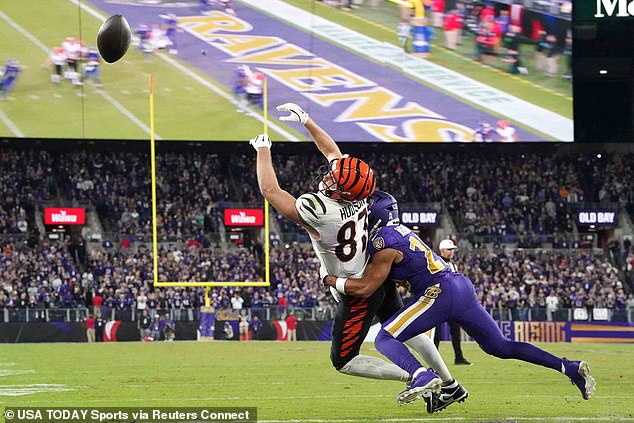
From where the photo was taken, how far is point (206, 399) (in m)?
9.92

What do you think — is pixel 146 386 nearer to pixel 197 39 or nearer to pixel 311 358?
pixel 311 358

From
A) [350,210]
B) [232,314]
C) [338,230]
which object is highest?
[350,210]

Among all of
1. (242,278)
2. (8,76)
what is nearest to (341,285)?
(242,278)

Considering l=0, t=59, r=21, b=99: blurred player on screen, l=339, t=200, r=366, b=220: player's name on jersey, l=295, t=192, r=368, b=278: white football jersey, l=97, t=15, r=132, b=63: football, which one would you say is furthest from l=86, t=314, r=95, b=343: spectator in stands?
l=339, t=200, r=366, b=220: player's name on jersey

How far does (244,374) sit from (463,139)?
63.7ft

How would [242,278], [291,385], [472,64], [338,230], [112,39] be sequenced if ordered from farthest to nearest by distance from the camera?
[472,64]
[242,278]
[112,39]
[291,385]
[338,230]

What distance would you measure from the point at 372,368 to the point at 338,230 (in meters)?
1.17

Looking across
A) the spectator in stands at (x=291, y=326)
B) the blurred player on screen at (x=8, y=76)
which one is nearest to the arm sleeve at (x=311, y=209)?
the spectator in stands at (x=291, y=326)

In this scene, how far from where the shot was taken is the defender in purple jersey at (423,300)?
753 centimetres

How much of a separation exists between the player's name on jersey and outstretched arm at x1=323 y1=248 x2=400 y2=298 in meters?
0.36

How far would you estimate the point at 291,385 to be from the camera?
1198cm

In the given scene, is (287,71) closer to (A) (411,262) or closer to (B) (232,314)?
(B) (232,314)

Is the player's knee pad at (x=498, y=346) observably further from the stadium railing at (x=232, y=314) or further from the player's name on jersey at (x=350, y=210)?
the stadium railing at (x=232, y=314)

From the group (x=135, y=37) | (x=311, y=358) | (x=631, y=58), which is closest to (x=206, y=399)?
(x=311, y=358)
